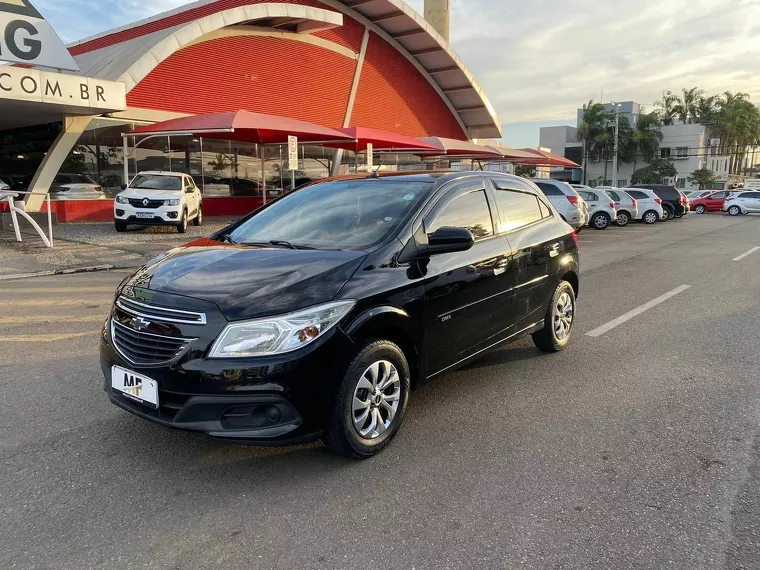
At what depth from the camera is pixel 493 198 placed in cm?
486

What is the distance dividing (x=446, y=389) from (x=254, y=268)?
6.61 ft

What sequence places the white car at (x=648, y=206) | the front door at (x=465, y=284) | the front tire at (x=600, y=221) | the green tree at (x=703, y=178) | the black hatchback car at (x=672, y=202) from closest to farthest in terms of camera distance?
1. the front door at (x=465, y=284)
2. the front tire at (x=600, y=221)
3. the white car at (x=648, y=206)
4. the black hatchback car at (x=672, y=202)
5. the green tree at (x=703, y=178)

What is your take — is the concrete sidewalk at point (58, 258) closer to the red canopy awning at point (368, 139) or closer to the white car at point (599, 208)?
the red canopy awning at point (368, 139)

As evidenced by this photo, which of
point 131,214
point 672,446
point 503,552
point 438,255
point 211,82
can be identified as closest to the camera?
point 503,552

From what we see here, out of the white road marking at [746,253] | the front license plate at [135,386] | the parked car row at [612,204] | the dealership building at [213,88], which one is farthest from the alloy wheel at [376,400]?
the dealership building at [213,88]

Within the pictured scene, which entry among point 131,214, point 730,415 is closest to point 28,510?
point 730,415

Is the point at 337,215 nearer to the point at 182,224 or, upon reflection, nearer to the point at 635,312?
the point at 635,312

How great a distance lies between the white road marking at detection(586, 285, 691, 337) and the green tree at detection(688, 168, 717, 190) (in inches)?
2606

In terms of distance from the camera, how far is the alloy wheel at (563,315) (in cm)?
561

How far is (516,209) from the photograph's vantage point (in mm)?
5113

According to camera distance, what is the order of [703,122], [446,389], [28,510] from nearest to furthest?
[28,510], [446,389], [703,122]

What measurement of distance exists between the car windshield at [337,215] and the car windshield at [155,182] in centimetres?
1280

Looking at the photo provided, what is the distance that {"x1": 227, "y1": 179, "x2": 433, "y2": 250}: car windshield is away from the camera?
3965 mm

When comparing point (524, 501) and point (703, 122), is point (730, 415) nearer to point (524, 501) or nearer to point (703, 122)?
point (524, 501)
